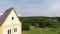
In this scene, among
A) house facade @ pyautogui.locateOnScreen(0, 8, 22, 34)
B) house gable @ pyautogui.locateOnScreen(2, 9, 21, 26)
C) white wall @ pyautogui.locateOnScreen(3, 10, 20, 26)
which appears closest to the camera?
house facade @ pyautogui.locateOnScreen(0, 8, 22, 34)

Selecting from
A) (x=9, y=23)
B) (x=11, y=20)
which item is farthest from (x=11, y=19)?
(x=9, y=23)

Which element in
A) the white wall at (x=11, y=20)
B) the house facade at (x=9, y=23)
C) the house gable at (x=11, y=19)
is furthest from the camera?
the white wall at (x=11, y=20)

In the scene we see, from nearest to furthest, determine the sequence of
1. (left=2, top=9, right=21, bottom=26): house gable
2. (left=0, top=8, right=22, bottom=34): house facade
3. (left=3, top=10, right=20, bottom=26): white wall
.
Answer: (left=0, top=8, right=22, bottom=34): house facade, (left=2, top=9, right=21, bottom=26): house gable, (left=3, top=10, right=20, bottom=26): white wall

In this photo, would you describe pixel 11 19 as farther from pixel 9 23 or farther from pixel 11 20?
pixel 9 23

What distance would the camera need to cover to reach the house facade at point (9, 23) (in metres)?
15.9

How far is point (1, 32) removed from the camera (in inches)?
609

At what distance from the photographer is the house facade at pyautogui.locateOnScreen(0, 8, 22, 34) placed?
15879 mm

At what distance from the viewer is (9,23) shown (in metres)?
16.6

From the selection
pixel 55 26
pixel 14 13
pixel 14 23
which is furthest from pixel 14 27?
pixel 55 26

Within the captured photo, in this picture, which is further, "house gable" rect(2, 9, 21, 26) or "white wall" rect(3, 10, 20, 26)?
"white wall" rect(3, 10, 20, 26)

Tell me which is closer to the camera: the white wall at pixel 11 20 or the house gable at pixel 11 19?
the house gable at pixel 11 19

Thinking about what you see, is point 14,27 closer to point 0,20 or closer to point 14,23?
point 14,23

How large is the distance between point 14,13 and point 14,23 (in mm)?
1184

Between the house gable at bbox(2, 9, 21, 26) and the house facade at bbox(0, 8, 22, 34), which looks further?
the house gable at bbox(2, 9, 21, 26)
